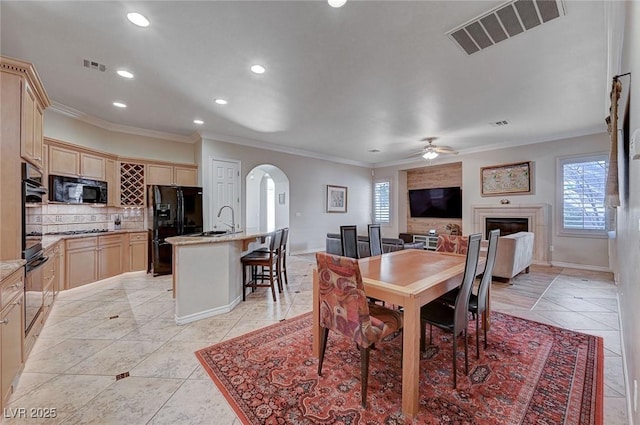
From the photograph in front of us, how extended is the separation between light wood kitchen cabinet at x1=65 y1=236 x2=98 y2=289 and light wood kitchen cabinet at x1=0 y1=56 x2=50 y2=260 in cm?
240

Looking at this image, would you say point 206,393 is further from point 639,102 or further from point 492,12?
point 492,12

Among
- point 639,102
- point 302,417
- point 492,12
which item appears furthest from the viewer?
point 492,12

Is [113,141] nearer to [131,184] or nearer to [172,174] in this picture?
[131,184]

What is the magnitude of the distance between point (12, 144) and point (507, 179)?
825cm

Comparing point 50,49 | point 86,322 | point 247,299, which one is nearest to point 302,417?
point 247,299

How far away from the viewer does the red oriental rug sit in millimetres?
1629

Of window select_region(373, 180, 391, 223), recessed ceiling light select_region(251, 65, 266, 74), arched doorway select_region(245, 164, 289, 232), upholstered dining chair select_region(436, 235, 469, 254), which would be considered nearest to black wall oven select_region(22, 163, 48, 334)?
recessed ceiling light select_region(251, 65, 266, 74)

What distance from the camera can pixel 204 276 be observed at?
3.05 meters

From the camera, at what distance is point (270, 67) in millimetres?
3051

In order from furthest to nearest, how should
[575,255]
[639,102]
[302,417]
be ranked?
[575,255], [302,417], [639,102]

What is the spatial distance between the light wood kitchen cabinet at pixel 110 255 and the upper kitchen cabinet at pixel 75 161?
3.63ft

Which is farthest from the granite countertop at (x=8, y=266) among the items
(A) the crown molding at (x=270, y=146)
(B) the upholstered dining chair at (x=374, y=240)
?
(A) the crown molding at (x=270, y=146)

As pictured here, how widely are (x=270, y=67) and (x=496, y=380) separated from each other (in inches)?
143

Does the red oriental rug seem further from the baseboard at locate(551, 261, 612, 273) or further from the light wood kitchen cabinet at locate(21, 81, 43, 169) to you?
the baseboard at locate(551, 261, 612, 273)
